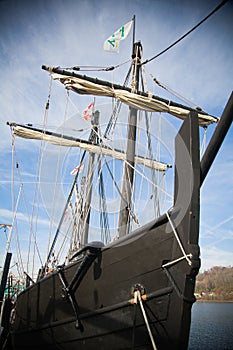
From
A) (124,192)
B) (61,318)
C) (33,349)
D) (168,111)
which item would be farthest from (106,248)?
(168,111)

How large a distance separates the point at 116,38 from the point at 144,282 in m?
9.59

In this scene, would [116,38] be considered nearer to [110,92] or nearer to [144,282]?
[110,92]

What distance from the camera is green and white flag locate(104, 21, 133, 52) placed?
32.9 ft

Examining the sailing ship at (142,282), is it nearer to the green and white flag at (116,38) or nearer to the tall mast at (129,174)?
the tall mast at (129,174)

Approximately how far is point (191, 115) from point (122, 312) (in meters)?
2.91

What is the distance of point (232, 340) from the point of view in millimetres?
26188

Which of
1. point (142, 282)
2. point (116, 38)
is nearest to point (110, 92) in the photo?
point (116, 38)

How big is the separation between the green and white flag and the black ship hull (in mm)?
7835

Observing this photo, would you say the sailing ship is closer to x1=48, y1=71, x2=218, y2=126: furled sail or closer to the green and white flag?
x1=48, y1=71, x2=218, y2=126: furled sail

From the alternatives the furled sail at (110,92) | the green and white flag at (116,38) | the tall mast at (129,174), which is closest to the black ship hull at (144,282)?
the tall mast at (129,174)

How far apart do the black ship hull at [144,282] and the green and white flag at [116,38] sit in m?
7.84

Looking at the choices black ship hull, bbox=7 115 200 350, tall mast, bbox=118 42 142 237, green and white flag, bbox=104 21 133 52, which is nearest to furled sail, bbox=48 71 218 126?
tall mast, bbox=118 42 142 237

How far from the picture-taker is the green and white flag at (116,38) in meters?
10.0

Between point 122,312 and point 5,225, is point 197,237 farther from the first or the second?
point 5,225
